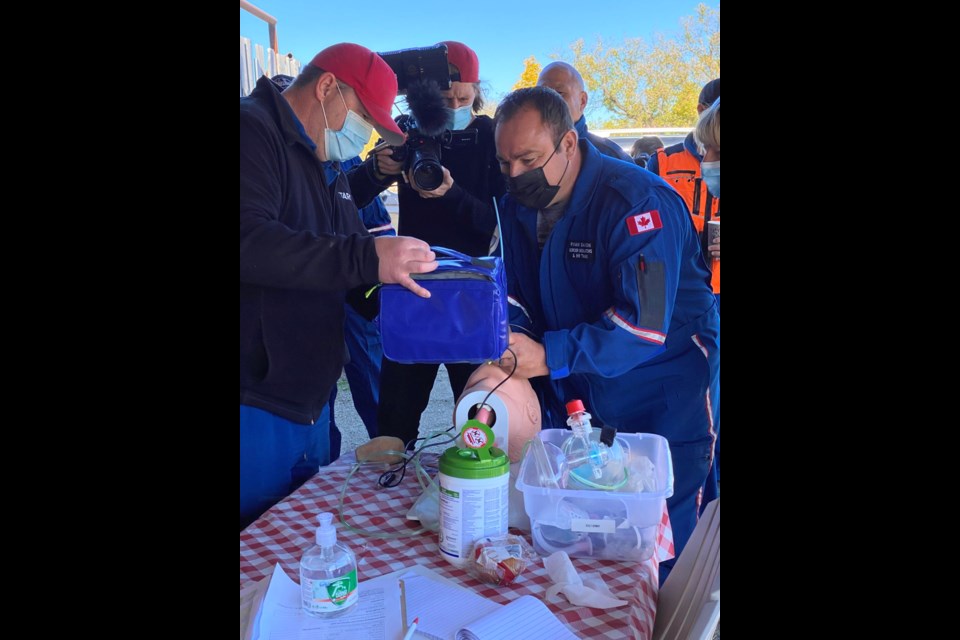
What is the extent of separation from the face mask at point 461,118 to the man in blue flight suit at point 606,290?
22cm

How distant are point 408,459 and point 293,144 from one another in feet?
2.62

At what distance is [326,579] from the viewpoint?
96cm

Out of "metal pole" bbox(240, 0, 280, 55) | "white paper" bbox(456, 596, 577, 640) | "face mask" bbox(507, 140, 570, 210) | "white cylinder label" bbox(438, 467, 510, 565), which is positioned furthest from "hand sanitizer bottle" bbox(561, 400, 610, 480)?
"metal pole" bbox(240, 0, 280, 55)

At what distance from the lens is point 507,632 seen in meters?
0.92

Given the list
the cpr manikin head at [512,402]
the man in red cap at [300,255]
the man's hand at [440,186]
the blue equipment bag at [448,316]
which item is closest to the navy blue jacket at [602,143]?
the man's hand at [440,186]

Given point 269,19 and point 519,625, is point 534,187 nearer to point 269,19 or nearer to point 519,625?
point 269,19

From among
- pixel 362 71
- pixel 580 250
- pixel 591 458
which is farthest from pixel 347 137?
pixel 591 458

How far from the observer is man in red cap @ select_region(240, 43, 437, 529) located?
1.37 metres

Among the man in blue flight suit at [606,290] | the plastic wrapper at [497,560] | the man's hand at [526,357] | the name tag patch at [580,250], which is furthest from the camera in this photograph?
the name tag patch at [580,250]

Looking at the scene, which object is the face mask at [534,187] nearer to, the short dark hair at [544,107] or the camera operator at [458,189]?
the short dark hair at [544,107]

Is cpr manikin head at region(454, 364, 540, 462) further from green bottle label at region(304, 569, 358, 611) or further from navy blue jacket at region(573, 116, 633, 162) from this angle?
navy blue jacket at region(573, 116, 633, 162)

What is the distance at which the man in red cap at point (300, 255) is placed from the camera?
1.37m

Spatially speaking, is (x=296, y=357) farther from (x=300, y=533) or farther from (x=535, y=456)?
(x=535, y=456)
